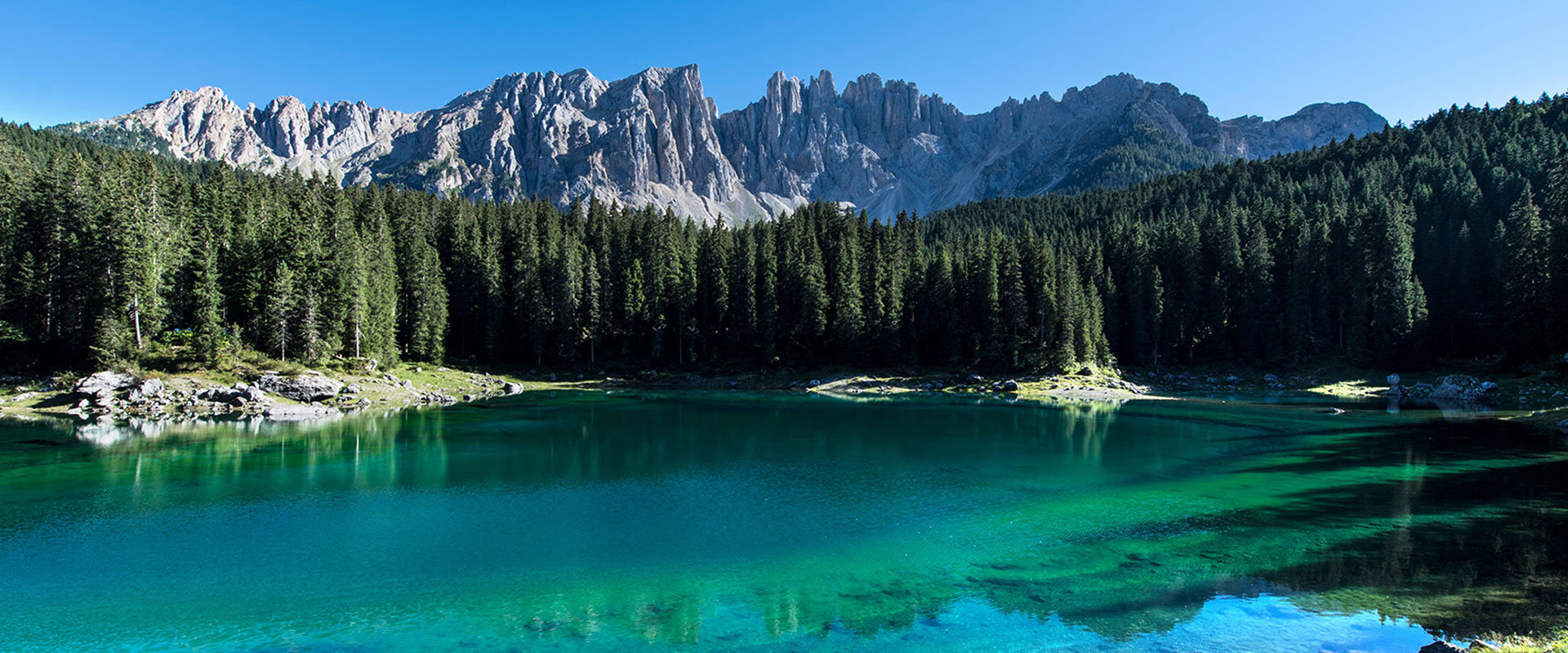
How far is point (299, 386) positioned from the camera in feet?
195

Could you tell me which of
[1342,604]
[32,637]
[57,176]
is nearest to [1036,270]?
[1342,604]

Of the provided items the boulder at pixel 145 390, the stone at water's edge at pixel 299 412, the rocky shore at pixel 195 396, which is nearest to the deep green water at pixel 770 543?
the rocky shore at pixel 195 396

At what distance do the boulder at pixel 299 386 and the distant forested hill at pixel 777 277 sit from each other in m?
4.53

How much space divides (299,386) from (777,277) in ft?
175

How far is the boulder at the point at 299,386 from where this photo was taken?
193 ft

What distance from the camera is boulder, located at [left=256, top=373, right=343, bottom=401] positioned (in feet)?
193

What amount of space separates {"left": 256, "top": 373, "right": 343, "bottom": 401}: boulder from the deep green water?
13.4m

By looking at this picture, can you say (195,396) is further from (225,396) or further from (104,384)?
(104,384)

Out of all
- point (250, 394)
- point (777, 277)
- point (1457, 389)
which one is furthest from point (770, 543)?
point (1457, 389)

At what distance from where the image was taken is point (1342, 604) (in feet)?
60.1

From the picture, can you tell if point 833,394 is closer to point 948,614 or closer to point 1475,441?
point 1475,441

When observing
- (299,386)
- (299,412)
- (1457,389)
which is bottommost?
(299,412)

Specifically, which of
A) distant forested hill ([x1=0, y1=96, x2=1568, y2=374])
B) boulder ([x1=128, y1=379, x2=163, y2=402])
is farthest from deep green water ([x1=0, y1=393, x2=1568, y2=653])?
distant forested hill ([x1=0, y1=96, x2=1568, y2=374])

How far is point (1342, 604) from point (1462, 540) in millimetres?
9164
